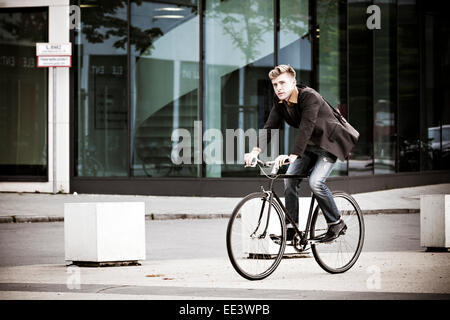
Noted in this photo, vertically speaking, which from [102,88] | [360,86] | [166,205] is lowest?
[166,205]

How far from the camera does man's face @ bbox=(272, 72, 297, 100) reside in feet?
26.2

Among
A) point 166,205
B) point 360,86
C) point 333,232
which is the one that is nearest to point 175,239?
point 333,232

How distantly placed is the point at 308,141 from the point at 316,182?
15.0 inches

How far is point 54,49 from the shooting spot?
1920 cm

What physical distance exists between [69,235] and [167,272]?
130 cm

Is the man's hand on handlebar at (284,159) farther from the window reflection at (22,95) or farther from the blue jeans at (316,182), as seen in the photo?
the window reflection at (22,95)

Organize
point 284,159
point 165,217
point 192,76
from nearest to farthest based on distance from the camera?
point 284,159
point 165,217
point 192,76

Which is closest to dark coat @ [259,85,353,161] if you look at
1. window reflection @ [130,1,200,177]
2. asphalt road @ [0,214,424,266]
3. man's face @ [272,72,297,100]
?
man's face @ [272,72,297,100]

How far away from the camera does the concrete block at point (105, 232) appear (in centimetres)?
916

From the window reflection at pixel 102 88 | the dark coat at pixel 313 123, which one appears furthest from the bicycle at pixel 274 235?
the window reflection at pixel 102 88

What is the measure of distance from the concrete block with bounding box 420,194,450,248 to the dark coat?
2635mm

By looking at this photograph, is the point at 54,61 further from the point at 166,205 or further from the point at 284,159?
the point at 284,159

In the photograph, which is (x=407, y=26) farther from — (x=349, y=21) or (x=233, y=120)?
(x=233, y=120)

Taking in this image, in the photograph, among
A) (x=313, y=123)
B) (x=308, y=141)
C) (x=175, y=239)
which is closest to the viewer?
(x=313, y=123)
